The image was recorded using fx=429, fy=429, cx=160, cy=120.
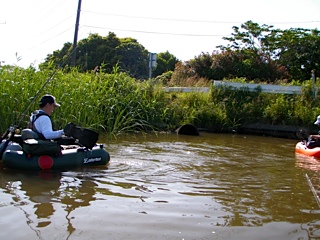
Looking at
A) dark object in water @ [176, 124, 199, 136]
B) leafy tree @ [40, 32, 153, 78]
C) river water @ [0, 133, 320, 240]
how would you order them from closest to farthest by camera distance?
river water @ [0, 133, 320, 240], dark object in water @ [176, 124, 199, 136], leafy tree @ [40, 32, 153, 78]

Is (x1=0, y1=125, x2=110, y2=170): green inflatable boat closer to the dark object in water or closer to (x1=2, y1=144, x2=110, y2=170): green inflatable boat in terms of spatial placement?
(x1=2, y1=144, x2=110, y2=170): green inflatable boat

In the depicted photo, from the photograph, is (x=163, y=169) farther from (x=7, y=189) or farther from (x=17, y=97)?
(x=17, y=97)

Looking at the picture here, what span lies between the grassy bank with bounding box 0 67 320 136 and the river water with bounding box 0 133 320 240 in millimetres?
1979

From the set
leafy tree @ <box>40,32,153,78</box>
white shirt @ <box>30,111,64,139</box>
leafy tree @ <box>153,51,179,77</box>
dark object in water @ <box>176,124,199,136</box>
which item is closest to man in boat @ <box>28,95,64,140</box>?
white shirt @ <box>30,111,64,139</box>

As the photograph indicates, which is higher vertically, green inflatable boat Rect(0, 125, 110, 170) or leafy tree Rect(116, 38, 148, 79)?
leafy tree Rect(116, 38, 148, 79)

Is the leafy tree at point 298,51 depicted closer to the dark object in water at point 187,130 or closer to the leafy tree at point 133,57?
the leafy tree at point 133,57

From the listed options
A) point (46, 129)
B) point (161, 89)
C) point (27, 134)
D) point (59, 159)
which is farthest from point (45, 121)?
point (161, 89)

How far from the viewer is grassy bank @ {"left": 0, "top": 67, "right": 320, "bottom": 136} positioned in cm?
922

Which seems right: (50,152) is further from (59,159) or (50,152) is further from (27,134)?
(27,134)

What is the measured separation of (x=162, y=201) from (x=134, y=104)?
26.8 feet

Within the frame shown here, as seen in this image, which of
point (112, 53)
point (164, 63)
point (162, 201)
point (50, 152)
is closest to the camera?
point (162, 201)

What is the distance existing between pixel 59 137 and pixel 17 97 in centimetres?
284

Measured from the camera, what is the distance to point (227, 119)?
16188 mm

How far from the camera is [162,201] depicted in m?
5.09
